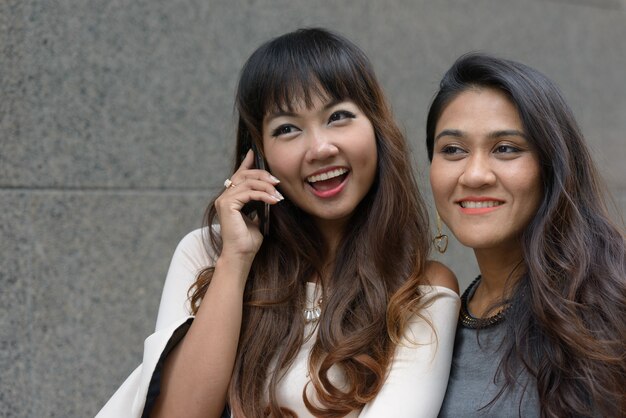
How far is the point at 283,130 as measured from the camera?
3.22 metres

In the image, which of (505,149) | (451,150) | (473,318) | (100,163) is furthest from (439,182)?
(100,163)

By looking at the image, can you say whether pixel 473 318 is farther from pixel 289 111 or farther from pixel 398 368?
pixel 289 111

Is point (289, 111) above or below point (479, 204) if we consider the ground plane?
above

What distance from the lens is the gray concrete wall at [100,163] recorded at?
4.13m

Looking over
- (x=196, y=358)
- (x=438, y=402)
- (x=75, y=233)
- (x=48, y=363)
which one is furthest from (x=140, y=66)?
(x=438, y=402)

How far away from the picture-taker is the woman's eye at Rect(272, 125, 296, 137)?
10.5 feet

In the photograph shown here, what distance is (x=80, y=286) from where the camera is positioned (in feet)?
14.1

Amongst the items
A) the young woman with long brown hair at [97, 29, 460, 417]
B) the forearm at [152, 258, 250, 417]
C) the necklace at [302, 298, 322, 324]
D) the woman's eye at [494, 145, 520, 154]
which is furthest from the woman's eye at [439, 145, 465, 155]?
the forearm at [152, 258, 250, 417]

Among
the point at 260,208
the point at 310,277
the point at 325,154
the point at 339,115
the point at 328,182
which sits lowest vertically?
the point at 310,277

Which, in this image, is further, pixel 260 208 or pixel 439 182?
pixel 260 208

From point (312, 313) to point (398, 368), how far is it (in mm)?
420

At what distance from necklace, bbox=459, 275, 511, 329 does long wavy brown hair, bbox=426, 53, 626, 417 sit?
2.5 inches

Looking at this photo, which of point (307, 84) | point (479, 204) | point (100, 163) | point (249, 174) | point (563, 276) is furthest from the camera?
Answer: point (100, 163)

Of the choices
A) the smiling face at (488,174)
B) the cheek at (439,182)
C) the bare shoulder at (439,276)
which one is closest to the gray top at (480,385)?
the bare shoulder at (439,276)
